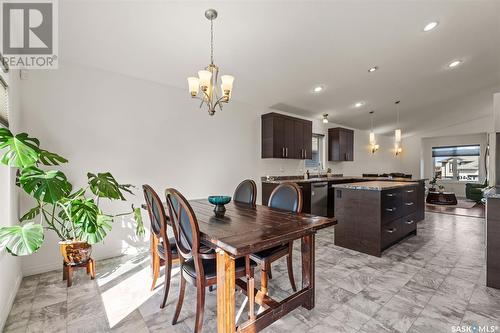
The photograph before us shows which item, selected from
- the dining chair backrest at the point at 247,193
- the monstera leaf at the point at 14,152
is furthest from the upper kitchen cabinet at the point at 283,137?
the monstera leaf at the point at 14,152

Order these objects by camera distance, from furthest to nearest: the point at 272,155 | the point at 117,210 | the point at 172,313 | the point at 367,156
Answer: the point at 367,156 < the point at 272,155 < the point at 117,210 < the point at 172,313

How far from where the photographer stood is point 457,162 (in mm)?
8562

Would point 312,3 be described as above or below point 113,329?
above

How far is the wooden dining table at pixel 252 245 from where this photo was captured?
53.0 inches

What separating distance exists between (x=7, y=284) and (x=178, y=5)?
2844mm

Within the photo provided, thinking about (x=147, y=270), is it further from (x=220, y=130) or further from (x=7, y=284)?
(x=220, y=130)

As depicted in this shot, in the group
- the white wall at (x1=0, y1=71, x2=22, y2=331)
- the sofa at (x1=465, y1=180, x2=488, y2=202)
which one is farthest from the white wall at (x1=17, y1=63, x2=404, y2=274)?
the sofa at (x1=465, y1=180, x2=488, y2=202)

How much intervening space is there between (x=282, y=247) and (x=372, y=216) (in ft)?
5.47

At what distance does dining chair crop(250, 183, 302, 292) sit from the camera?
184cm

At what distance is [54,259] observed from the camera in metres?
2.60

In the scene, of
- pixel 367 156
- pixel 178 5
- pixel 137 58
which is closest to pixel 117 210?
pixel 137 58

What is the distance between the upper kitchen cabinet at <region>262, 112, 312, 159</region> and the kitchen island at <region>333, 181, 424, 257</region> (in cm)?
153

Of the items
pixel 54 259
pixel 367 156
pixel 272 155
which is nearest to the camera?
pixel 54 259

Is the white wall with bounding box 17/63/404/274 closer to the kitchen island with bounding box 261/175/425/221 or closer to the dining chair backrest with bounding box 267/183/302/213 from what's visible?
the kitchen island with bounding box 261/175/425/221
